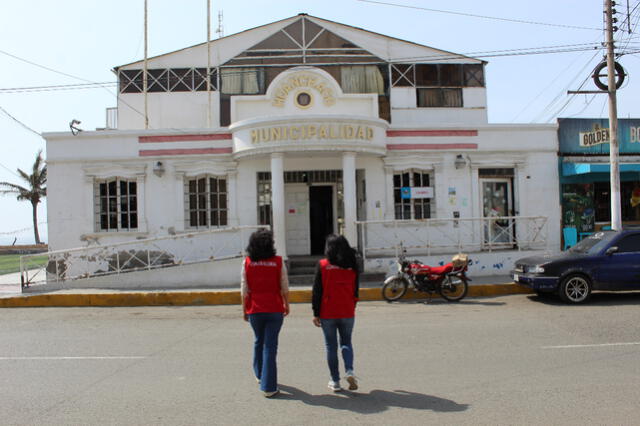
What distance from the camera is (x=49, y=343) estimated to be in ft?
26.2

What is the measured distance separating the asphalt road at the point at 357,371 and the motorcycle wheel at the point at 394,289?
5.16ft

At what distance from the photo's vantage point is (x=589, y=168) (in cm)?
1523

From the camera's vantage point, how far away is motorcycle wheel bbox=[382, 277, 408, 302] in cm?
1170

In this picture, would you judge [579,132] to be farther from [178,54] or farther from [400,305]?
[178,54]

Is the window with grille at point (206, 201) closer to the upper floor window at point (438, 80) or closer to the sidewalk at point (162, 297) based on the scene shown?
the sidewalk at point (162, 297)

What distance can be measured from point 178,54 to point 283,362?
16.6 meters

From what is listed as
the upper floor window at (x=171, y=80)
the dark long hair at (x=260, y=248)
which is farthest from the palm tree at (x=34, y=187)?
the dark long hair at (x=260, y=248)

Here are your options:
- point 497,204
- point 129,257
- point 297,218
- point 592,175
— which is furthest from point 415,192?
point 129,257

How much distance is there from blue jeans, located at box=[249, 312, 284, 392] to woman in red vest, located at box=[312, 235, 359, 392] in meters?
0.42

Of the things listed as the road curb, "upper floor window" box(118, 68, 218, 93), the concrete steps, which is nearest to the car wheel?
the road curb

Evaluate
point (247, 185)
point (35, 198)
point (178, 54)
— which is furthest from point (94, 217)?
point (35, 198)

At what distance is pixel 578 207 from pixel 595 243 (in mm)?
5743

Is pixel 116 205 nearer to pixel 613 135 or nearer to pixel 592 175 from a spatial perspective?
pixel 613 135

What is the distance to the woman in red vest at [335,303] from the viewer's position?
5367mm
